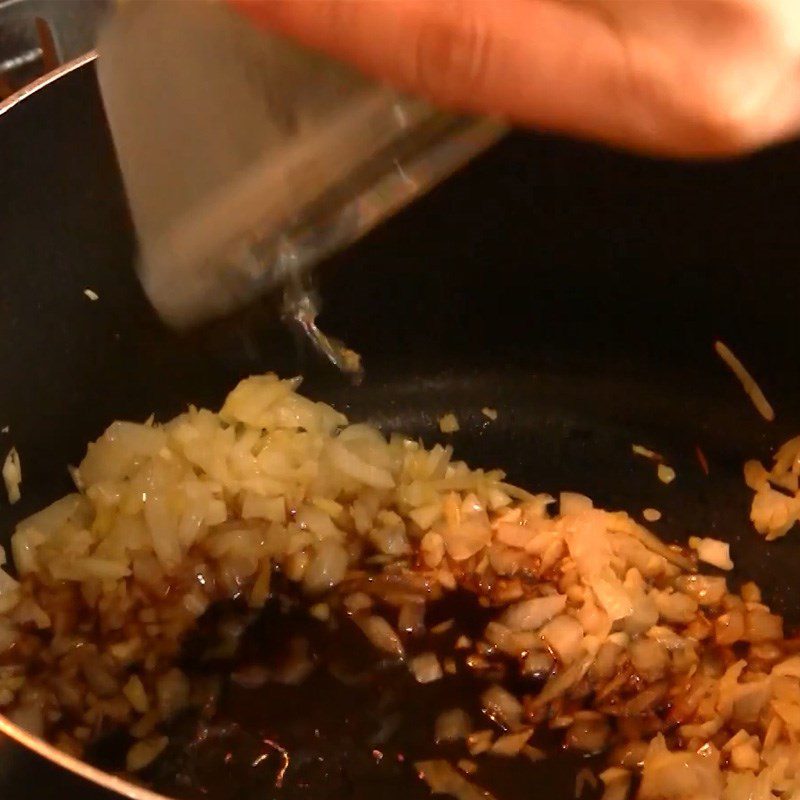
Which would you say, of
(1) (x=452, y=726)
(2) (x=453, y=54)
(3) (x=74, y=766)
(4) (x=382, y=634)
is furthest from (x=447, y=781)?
(2) (x=453, y=54)

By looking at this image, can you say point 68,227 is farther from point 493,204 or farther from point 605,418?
point 605,418

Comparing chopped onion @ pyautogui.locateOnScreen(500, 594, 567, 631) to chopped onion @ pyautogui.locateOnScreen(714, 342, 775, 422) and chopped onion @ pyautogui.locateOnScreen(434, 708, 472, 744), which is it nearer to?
chopped onion @ pyautogui.locateOnScreen(434, 708, 472, 744)

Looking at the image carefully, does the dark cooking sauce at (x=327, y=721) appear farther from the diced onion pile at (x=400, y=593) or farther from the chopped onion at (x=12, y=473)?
the chopped onion at (x=12, y=473)

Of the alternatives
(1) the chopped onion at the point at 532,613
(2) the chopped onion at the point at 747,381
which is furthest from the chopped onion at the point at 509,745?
(2) the chopped onion at the point at 747,381

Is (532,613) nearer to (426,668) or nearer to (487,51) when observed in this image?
(426,668)

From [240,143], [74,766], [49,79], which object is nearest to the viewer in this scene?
[74,766]

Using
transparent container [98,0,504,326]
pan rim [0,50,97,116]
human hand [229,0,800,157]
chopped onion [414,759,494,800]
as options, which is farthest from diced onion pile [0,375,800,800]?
human hand [229,0,800,157]
